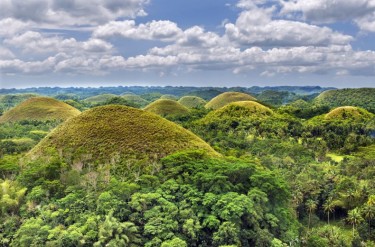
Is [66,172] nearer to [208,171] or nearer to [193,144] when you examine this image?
[208,171]

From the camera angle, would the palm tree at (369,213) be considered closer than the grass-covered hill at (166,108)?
Yes

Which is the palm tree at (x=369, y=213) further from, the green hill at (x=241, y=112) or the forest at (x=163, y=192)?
the green hill at (x=241, y=112)

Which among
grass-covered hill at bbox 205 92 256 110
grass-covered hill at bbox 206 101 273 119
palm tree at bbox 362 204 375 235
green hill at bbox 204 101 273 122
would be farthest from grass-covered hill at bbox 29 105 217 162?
grass-covered hill at bbox 205 92 256 110

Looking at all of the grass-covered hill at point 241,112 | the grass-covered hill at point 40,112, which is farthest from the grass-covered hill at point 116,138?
the grass-covered hill at point 40,112

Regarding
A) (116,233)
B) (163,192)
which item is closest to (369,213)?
(163,192)

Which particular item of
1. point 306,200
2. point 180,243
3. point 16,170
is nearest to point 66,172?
point 16,170

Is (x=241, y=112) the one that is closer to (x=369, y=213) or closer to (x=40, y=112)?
(x=40, y=112)
